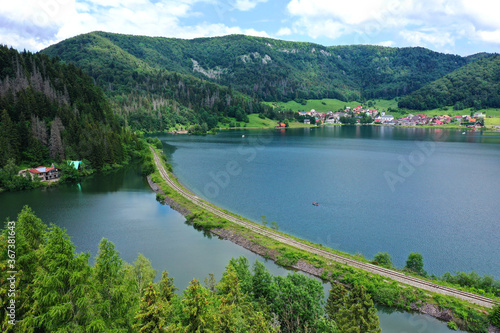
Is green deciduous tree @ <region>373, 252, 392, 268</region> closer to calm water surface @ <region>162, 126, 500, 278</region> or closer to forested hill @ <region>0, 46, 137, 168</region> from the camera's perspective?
calm water surface @ <region>162, 126, 500, 278</region>

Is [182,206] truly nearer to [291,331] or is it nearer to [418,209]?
[291,331]

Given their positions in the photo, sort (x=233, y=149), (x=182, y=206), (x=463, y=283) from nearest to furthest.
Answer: (x=463, y=283) < (x=182, y=206) < (x=233, y=149)

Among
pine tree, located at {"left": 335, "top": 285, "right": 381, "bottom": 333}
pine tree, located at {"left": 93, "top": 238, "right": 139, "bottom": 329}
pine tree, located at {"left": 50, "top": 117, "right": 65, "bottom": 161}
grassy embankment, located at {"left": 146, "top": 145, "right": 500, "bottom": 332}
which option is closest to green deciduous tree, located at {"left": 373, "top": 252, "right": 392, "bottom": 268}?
grassy embankment, located at {"left": 146, "top": 145, "right": 500, "bottom": 332}

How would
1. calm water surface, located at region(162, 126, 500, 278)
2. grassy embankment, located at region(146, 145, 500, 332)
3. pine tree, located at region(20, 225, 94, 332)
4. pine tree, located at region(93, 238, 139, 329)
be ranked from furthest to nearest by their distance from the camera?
1. calm water surface, located at region(162, 126, 500, 278)
2. grassy embankment, located at region(146, 145, 500, 332)
3. pine tree, located at region(93, 238, 139, 329)
4. pine tree, located at region(20, 225, 94, 332)

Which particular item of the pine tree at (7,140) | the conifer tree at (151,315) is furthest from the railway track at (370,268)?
the pine tree at (7,140)

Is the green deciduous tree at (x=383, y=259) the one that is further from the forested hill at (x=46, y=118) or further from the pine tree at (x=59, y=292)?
the forested hill at (x=46, y=118)

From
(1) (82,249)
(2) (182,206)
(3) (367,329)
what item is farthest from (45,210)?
(3) (367,329)

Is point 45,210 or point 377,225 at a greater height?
point 45,210
